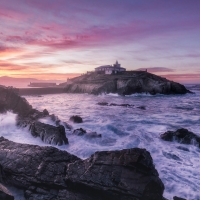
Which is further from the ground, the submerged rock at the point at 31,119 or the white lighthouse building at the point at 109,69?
the white lighthouse building at the point at 109,69

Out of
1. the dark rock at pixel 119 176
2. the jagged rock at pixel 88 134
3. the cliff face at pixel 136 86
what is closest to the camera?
the dark rock at pixel 119 176

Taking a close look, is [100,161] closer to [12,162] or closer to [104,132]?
[12,162]

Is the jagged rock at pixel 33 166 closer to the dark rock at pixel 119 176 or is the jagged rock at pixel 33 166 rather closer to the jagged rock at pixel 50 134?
the dark rock at pixel 119 176

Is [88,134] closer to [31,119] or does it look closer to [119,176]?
[31,119]

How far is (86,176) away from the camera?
636 cm

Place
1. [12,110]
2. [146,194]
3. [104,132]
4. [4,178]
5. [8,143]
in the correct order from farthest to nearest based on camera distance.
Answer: [12,110] < [104,132] < [8,143] < [4,178] < [146,194]

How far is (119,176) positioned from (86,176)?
1.10 meters

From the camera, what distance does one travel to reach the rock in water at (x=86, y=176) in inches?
237

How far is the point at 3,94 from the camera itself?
63.7ft

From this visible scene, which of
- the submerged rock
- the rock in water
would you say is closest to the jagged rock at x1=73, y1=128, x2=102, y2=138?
the submerged rock

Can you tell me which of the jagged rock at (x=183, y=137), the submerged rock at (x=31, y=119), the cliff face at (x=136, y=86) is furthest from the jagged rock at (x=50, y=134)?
the cliff face at (x=136, y=86)

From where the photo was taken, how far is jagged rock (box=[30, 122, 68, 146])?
1220cm

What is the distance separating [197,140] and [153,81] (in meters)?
58.1

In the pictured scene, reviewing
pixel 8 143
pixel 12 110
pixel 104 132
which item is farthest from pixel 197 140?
pixel 12 110
